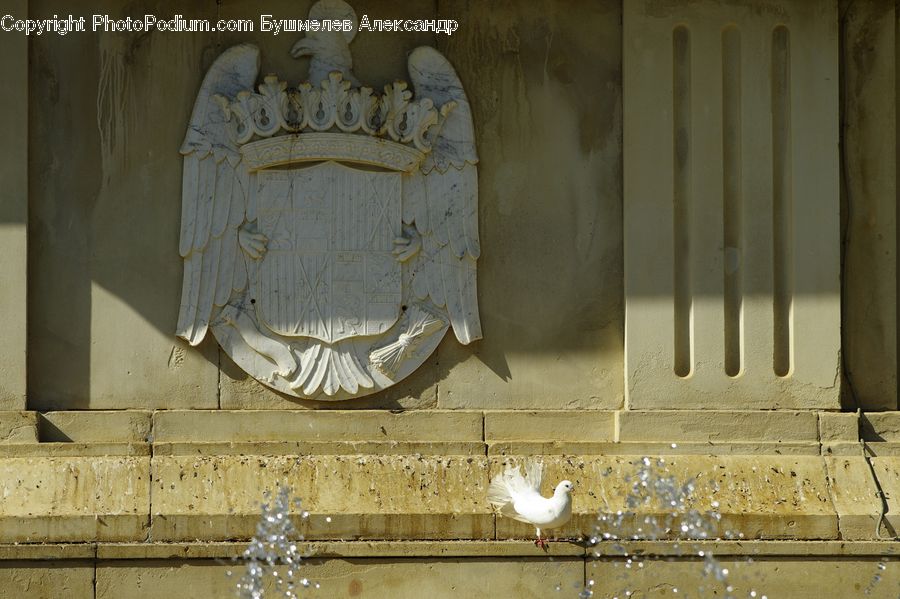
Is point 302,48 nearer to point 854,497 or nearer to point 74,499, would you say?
point 74,499

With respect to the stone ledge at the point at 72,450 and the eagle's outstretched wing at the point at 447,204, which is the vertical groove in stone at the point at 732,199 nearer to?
the eagle's outstretched wing at the point at 447,204

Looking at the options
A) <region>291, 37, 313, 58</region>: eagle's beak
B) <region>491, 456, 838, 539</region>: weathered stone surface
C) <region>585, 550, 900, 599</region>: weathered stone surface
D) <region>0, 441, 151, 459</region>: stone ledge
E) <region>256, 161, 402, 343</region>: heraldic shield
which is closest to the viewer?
<region>585, 550, 900, 599</region>: weathered stone surface

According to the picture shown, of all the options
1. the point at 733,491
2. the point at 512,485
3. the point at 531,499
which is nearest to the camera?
the point at 531,499

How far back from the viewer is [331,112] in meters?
9.16

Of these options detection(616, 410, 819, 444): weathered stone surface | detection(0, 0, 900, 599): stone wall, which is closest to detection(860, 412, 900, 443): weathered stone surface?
detection(0, 0, 900, 599): stone wall

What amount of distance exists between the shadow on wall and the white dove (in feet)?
2.60

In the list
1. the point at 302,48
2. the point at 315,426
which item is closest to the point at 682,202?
the point at 302,48

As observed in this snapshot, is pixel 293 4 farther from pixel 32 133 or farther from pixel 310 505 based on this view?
pixel 310 505

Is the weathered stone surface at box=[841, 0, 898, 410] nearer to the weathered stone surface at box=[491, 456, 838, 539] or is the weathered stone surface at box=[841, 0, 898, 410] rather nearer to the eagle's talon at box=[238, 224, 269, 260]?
the weathered stone surface at box=[491, 456, 838, 539]

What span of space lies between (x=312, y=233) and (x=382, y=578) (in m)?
2.08

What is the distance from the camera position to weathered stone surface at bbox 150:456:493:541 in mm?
8648

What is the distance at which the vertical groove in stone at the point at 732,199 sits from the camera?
9.34 metres

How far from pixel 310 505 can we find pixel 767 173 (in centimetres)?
337

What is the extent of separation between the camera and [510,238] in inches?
368
